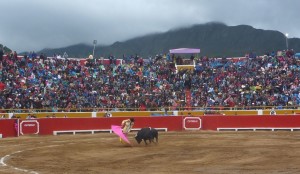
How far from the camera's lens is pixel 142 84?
133 ft

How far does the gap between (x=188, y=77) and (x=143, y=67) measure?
571 cm

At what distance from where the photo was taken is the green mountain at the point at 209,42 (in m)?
93.8

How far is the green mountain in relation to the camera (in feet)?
308

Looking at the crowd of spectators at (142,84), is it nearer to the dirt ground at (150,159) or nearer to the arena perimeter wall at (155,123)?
the arena perimeter wall at (155,123)

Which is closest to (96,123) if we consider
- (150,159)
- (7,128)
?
(7,128)

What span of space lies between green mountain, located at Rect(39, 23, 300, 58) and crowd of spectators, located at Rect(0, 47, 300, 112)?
48.0 m

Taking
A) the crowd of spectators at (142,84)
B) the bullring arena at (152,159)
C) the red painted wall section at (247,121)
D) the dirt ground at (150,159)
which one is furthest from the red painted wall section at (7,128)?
the red painted wall section at (247,121)

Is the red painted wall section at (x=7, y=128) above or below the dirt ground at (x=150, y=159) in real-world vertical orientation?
above

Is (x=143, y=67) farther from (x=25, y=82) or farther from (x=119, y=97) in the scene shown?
(x=25, y=82)

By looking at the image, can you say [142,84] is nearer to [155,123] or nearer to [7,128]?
[155,123]

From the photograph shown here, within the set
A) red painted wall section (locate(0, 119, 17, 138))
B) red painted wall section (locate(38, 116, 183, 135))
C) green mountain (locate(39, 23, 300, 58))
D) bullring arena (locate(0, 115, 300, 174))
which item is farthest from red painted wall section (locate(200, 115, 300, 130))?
green mountain (locate(39, 23, 300, 58))

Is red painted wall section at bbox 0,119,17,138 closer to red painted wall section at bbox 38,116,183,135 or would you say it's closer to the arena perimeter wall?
the arena perimeter wall

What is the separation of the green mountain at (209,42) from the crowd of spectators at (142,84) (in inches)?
1888

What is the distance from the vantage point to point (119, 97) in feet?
124
